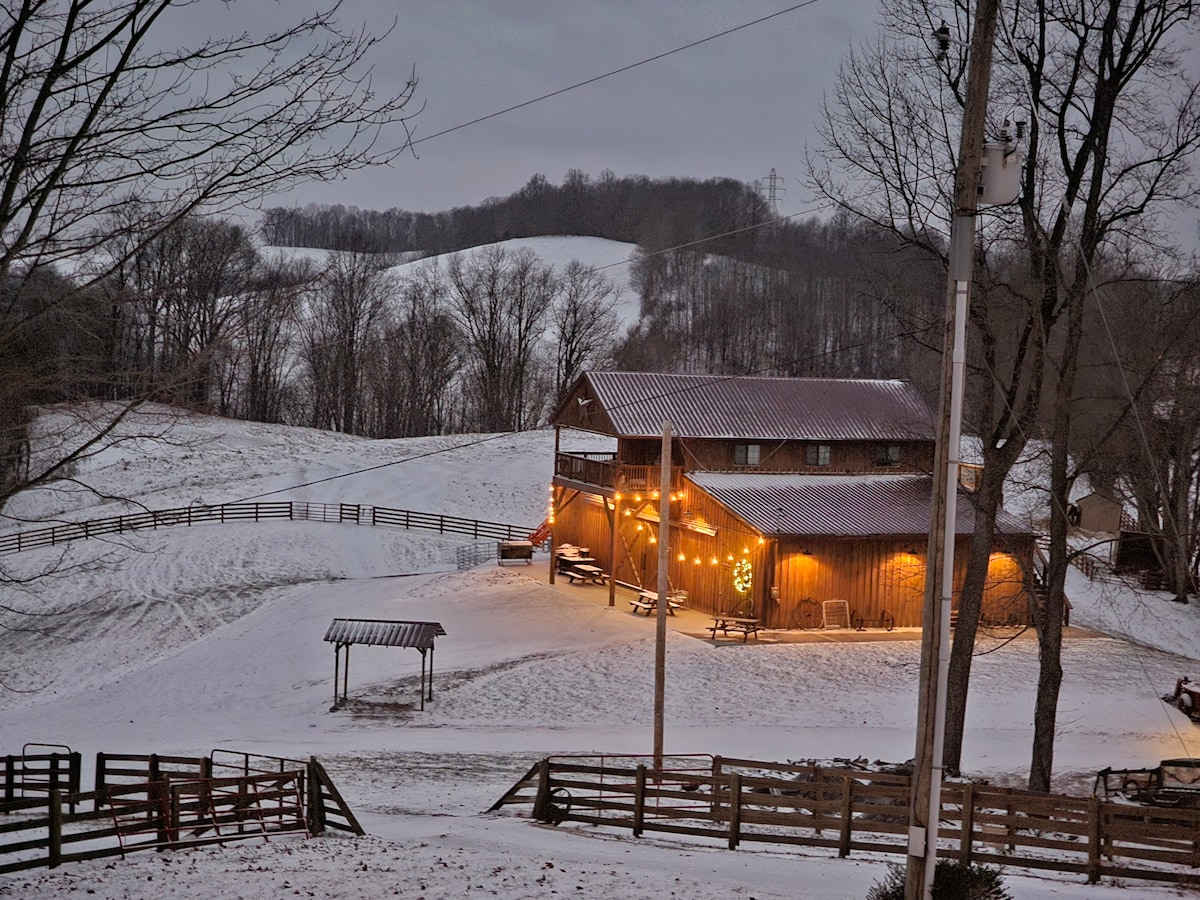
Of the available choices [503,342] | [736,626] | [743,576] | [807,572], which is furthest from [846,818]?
[503,342]

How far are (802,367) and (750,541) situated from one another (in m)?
49.1

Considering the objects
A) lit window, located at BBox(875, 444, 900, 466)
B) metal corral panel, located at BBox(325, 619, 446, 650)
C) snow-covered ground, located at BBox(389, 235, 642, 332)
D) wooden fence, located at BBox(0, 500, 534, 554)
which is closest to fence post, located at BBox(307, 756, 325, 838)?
metal corral panel, located at BBox(325, 619, 446, 650)

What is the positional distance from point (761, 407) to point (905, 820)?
74.1 ft

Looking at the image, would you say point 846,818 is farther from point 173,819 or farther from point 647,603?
point 647,603

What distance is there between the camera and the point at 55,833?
10.6m

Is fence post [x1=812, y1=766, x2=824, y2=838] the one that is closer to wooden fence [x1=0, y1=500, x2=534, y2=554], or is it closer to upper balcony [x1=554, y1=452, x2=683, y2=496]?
upper balcony [x1=554, y1=452, x2=683, y2=496]

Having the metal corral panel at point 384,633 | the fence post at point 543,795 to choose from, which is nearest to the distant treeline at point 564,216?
the metal corral panel at point 384,633

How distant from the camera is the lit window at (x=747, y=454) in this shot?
112 ft

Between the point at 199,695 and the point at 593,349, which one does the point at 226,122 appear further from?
the point at 593,349

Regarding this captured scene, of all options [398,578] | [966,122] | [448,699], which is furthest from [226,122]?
[398,578]

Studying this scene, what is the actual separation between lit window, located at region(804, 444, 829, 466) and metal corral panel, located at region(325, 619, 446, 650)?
1561 centimetres

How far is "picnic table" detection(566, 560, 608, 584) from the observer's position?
3475cm

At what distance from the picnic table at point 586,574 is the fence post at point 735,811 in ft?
70.6

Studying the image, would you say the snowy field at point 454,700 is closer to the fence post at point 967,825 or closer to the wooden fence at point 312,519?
the fence post at point 967,825
